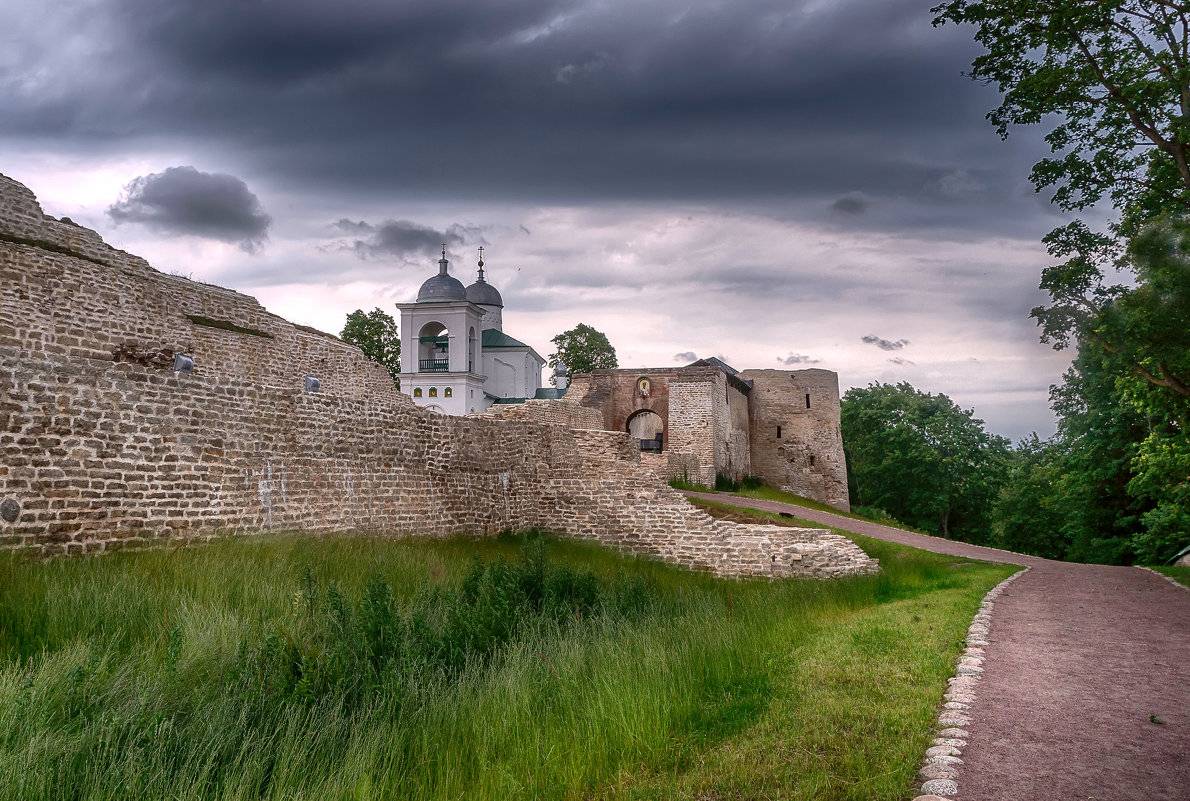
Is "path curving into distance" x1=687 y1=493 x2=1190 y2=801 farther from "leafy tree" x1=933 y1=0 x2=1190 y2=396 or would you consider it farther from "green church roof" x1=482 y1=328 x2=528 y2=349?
"green church roof" x1=482 y1=328 x2=528 y2=349

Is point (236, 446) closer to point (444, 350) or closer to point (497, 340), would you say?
point (444, 350)

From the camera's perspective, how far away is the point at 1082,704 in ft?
20.4

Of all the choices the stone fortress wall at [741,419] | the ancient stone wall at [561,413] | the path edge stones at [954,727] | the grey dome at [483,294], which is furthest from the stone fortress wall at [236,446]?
the grey dome at [483,294]

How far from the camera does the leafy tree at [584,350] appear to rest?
57969mm

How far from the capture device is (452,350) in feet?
183

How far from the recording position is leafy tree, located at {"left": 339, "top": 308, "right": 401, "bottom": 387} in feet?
172

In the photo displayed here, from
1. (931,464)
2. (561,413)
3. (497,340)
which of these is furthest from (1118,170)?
(497,340)

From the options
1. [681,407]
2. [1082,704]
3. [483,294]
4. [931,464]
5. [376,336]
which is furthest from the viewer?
[483,294]

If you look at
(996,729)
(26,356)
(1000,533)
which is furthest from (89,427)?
(1000,533)

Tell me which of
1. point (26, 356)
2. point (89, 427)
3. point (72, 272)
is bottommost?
point (89, 427)

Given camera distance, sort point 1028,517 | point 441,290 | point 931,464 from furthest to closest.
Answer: point 441,290 < point 931,464 < point 1028,517

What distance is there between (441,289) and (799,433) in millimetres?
32501

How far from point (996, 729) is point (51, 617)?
806cm

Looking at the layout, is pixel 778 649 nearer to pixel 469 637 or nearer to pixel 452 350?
pixel 469 637
